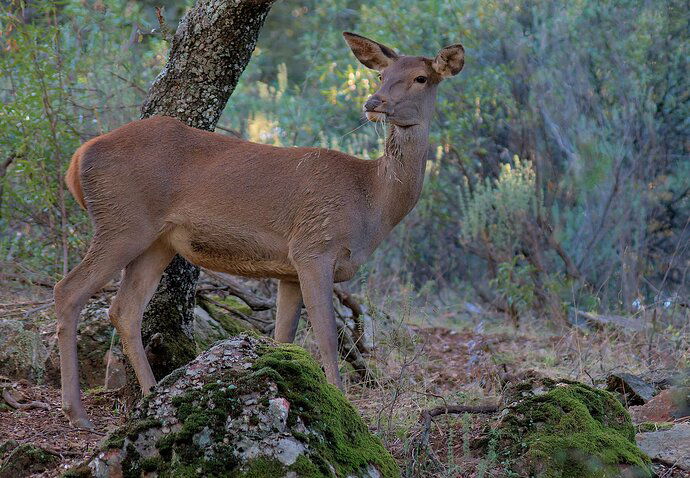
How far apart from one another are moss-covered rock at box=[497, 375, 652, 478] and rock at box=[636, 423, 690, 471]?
162 mm

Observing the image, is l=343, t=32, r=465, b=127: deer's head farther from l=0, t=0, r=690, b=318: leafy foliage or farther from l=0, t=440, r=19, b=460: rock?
l=0, t=0, r=690, b=318: leafy foliage

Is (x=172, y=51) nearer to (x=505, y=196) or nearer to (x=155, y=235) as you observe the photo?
(x=155, y=235)

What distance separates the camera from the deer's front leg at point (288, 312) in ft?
20.9

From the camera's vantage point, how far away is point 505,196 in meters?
10.8

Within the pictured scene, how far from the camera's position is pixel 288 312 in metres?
6.38

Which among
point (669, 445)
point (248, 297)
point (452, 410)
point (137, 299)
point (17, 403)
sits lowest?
point (669, 445)

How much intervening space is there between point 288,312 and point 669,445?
2615mm

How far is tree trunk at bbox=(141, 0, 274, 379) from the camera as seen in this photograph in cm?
608

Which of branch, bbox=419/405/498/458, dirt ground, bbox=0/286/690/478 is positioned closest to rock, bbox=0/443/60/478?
dirt ground, bbox=0/286/690/478

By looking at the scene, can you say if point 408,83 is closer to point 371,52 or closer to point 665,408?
point 371,52

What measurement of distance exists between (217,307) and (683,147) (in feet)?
20.5

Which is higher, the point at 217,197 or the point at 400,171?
the point at 400,171

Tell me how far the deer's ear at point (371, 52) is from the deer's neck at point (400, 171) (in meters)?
0.54

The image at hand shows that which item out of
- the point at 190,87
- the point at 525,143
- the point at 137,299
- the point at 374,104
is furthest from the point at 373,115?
the point at 525,143
